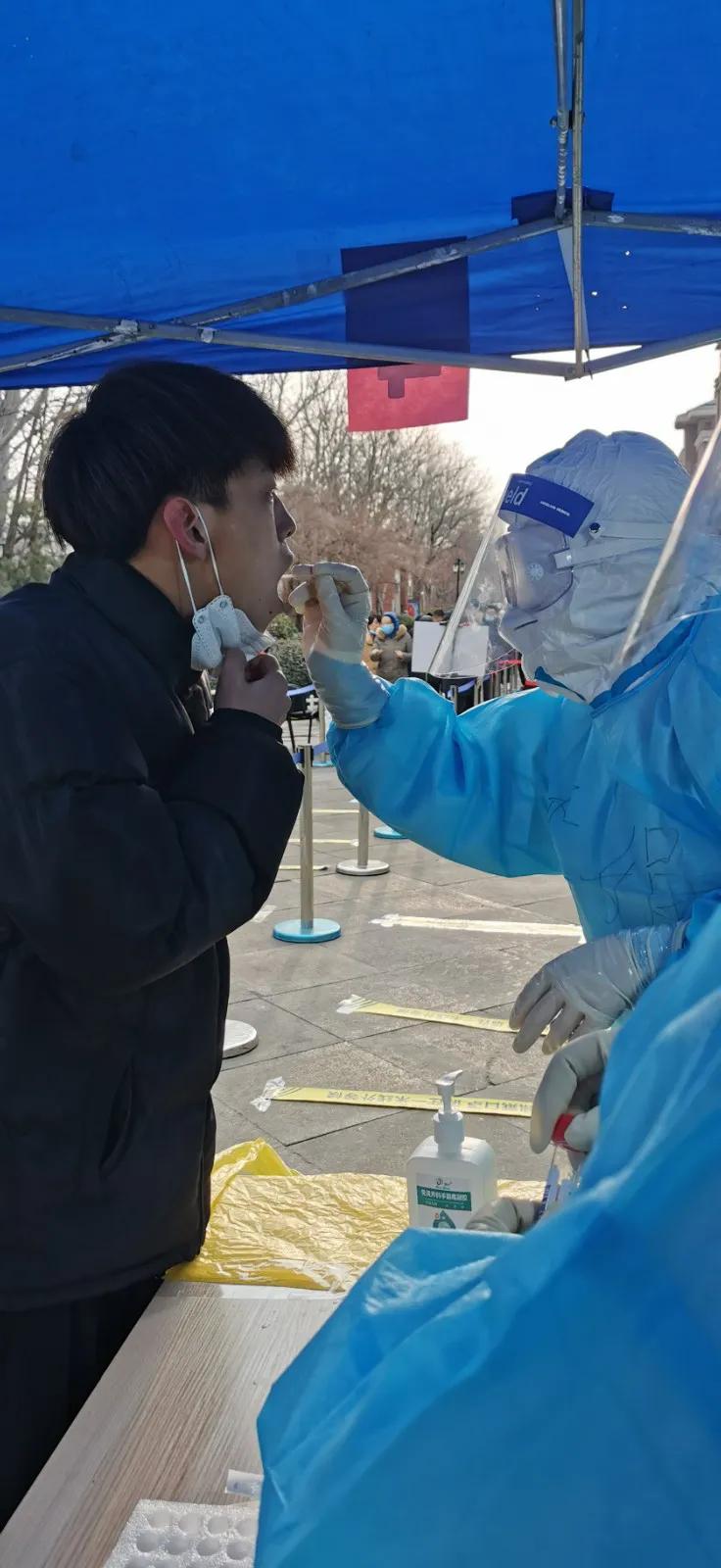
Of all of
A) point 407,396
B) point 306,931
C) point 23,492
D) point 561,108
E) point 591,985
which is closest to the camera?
point 591,985

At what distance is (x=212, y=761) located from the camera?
4.08 ft

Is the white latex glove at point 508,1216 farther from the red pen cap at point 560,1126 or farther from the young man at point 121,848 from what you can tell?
the young man at point 121,848

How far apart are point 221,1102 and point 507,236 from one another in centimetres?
301

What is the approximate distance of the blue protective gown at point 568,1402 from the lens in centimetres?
48

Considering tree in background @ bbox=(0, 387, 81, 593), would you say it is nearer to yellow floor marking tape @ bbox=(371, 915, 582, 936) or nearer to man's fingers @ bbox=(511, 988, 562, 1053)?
yellow floor marking tape @ bbox=(371, 915, 582, 936)

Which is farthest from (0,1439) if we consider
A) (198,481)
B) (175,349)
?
(175,349)

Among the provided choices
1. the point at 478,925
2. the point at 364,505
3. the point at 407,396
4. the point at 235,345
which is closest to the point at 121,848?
the point at 235,345

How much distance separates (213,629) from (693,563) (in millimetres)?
653

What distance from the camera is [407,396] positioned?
299cm

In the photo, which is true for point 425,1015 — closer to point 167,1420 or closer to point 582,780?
point 582,780

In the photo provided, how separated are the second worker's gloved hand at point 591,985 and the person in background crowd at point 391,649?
44.8 feet

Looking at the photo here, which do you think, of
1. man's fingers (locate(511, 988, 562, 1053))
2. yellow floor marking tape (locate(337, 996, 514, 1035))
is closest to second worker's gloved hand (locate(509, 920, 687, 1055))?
man's fingers (locate(511, 988, 562, 1053))

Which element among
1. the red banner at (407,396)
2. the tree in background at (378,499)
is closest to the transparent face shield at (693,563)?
the red banner at (407,396)

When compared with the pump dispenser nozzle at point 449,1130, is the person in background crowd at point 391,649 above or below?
below
